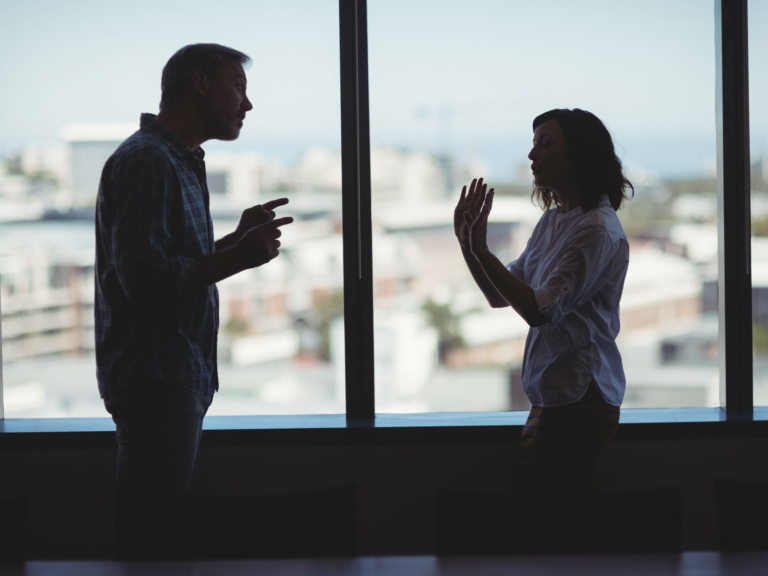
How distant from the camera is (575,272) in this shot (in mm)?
1604

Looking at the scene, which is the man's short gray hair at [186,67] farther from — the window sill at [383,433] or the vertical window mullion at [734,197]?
the vertical window mullion at [734,197]

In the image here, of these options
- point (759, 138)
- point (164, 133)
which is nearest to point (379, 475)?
point (164, 133)

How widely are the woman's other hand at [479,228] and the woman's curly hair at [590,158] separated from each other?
236 millimetres

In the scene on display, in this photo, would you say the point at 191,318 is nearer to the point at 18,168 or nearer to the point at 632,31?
the point at 18,168

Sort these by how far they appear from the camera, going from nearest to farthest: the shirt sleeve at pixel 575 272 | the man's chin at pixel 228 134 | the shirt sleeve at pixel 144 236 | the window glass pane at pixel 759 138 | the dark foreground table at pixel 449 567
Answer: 1. the dark foreground table at pixel 449 567
2. the shirt sleeve at pixel 144 236
3. the shirt sleeve at pixel 575 272
4. the man's chin at pixel 228 134
5. the window glass pane at pixel 759 138

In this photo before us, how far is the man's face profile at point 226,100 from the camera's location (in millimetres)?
1651

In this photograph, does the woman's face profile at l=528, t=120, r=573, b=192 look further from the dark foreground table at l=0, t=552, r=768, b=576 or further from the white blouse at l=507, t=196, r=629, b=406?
the dark foreground table at l=0, t=552, r=768, b=576

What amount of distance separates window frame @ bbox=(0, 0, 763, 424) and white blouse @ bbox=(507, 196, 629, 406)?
0.64 meters

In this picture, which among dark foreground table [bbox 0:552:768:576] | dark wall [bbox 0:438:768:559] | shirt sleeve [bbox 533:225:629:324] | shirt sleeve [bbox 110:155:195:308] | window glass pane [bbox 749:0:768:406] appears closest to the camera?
dark foreground table [bbox 0:552:768:576]

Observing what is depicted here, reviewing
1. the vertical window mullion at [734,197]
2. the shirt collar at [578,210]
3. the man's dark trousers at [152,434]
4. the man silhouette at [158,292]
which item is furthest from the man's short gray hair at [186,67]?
the vertical window mullion at [734,197]

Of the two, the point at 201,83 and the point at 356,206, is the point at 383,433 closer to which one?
the point at 356,206

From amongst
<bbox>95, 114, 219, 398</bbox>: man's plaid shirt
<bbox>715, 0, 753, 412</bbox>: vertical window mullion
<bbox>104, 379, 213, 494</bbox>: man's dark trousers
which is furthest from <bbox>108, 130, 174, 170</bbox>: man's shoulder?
<bbox>715, 0, 753, 412</bbox>: vertical window mullion

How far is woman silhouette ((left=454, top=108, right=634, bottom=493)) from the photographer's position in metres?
1.62

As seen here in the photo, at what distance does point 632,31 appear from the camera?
235cm
